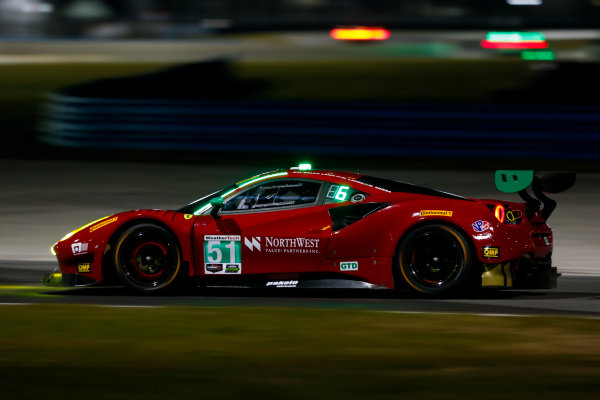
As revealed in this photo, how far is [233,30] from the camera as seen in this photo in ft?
115

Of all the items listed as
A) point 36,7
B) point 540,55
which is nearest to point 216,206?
point 540,55

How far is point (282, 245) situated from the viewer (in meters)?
9.54

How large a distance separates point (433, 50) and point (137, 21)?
952cm

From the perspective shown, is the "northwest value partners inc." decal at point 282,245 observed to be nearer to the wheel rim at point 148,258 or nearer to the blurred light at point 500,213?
the wheel rim at point 148,258

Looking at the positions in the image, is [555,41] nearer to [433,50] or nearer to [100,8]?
[433,50]

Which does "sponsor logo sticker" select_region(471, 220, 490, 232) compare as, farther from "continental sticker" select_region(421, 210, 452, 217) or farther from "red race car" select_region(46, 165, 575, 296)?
"continental sticker" select_region(421, 210, 452, 217)

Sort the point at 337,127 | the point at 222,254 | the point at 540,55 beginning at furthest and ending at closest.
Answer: the point at 540,55 → the point at 337,127 → the point at 222,254

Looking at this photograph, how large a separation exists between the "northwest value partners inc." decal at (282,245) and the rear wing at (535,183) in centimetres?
161

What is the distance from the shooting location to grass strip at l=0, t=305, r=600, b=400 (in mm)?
6301

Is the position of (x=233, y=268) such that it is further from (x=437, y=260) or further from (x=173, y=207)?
(x=173, y=207)

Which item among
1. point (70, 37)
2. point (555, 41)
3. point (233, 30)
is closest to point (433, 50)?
point (555, 41)

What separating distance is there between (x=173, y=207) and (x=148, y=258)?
20.2ft

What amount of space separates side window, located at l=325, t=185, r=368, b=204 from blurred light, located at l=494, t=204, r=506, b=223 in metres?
1.09

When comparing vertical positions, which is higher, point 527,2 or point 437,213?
point 527,2
